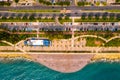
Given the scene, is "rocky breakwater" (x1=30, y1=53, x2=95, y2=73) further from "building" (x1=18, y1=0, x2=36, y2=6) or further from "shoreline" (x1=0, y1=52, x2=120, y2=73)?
"building" (x1=18, y1=0, x2=36, y2=6)

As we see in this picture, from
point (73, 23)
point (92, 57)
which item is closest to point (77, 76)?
point (92, 57)

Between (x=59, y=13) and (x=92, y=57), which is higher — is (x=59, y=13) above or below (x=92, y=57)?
above

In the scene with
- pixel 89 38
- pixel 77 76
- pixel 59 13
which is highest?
pixel 59 13

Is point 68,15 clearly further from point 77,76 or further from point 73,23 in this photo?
point 77,76

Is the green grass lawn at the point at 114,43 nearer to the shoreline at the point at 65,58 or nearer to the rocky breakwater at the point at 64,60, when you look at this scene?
the shoreline at the point at 65,58

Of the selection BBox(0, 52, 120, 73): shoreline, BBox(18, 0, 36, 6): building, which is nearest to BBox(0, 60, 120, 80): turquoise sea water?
BBox(0, 52, 120, 73): shoreline

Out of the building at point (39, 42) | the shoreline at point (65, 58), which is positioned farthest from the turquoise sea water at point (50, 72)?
the building at point (39, 42)

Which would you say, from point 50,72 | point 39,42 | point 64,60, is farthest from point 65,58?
point 39,42

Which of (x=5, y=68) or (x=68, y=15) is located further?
(x=68, y=15)
